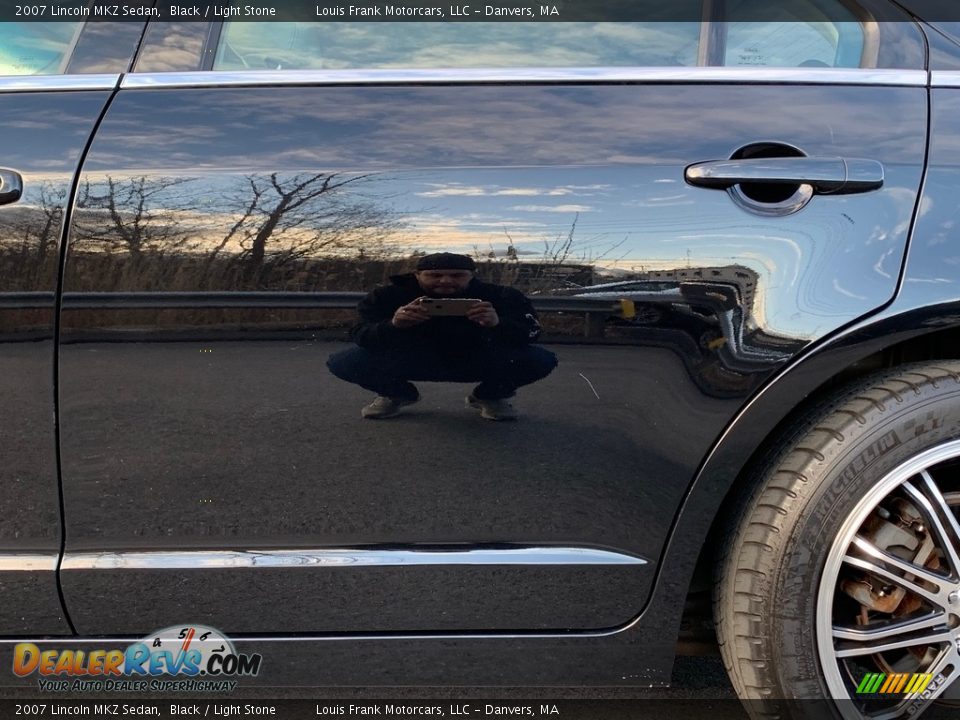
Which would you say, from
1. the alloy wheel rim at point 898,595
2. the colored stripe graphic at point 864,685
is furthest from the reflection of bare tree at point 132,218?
the colored stripe graphic at point 864,685

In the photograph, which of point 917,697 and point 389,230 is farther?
point 917,697

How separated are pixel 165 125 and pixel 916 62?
1568mm

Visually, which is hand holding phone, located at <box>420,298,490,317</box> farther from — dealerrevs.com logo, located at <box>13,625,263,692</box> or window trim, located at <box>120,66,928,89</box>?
dealerrevs.com logo, located at <box>13,625,263,692</box>

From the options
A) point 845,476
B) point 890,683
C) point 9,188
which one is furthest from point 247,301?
point 890,683

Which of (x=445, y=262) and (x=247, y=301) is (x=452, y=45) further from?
(x=247, y=301)

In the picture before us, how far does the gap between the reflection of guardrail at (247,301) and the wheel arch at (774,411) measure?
0.35 metres

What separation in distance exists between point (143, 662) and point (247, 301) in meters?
0.82

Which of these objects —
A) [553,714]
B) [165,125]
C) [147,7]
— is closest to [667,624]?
[553,714]

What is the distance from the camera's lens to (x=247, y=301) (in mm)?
1393

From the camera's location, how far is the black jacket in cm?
138

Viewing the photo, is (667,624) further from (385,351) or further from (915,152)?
(915,152)

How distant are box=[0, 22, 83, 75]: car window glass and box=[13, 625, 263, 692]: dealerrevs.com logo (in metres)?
1.25

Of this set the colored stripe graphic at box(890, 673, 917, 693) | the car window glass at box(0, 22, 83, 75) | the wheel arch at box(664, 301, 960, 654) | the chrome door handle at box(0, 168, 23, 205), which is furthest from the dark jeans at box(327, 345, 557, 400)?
the colored stripe graphic at box(890, 673, 917, 693)

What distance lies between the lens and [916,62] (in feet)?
4.86
